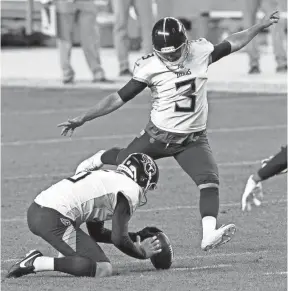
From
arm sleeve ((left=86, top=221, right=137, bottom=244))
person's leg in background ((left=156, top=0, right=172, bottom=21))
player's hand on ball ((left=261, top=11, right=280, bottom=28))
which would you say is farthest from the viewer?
person's leg in background ((left=156, top=0, right=172, bottom=21))

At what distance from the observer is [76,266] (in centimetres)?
781

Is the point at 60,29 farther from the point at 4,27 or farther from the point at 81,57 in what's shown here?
the point at 4,27

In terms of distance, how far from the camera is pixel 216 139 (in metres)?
14.6

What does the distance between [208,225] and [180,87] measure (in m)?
1.20

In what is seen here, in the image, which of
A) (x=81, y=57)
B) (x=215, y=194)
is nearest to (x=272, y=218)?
(x=215, y=194)

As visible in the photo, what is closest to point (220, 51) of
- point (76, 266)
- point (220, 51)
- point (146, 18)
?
point (220, 51)

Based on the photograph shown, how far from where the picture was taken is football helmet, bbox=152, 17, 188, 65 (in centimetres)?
871

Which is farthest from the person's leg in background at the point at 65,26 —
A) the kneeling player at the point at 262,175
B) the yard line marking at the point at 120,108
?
the kneeling player at the point at 262,175

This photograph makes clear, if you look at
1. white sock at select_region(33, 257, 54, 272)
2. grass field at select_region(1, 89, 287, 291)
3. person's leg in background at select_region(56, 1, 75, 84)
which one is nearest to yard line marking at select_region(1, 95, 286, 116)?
→ grass field at select_region(1, 89, 287, 291)

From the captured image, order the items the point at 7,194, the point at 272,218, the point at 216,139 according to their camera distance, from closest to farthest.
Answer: the point at 272,218, the point at 7,194, the point at 216,139

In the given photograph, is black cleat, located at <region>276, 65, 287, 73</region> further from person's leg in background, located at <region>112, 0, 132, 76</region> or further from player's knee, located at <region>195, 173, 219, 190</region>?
player's knee, located at <region>195, 173, 219, 190</region>

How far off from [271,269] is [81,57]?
1708 centimetres

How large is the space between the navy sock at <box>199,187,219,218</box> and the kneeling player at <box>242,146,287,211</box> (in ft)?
4.75

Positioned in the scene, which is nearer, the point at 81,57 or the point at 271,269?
the point at 271,269
